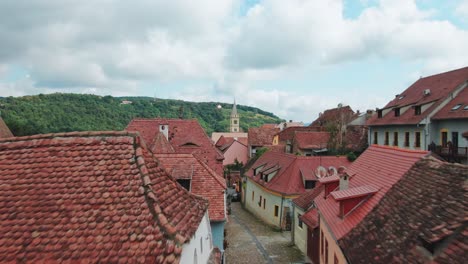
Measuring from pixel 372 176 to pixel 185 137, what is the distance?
20.8 metres

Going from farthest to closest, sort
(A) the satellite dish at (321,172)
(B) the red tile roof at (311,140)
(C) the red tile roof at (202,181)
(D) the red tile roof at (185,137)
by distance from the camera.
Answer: (B) the red tile roof at (311,140) < (D) the red tile roof at (185,137) < (A) the satellite dish at (321,172) < (C) the red tile roof at (202,181)

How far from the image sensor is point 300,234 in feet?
74.4

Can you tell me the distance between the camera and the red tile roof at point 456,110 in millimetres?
28984

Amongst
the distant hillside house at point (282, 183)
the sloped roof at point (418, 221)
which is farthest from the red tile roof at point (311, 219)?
the distant hillside house at point (282, 183)

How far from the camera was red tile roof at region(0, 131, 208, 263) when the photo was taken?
4914mm

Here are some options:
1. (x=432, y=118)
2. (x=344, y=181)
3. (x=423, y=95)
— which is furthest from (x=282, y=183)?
(x=423, y=95)

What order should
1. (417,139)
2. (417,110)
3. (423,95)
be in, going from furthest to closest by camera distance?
(423,95) → (417,110) → (417,139)

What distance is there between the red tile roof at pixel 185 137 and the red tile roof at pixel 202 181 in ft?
34.9

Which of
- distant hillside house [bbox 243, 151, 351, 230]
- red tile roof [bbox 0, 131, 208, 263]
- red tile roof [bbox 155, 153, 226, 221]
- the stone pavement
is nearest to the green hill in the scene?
distant hillside house [bbox 243, 151, 351, 230]

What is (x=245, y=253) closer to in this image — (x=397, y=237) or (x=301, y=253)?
(x=301, y=253)

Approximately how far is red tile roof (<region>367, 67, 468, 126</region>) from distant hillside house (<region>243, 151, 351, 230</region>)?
372 inches

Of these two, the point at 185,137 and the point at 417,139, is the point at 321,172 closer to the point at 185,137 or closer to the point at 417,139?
the point at 417,139

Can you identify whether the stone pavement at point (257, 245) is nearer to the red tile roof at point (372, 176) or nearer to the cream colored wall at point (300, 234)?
the cream colored wall at point (300, 234)

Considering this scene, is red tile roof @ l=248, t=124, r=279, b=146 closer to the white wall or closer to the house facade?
the house facade
